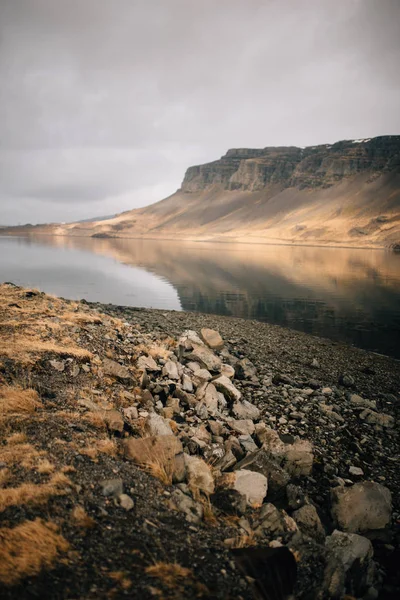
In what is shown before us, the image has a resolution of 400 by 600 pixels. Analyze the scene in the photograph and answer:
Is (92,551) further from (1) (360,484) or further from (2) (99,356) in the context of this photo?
(2) (99,356)

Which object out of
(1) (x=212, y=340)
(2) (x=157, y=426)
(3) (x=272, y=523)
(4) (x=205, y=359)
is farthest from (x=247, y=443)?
(1) (x=212, y=340)

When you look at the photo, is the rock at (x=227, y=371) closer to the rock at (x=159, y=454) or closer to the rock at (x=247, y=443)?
the rock at (x=247, y=443)

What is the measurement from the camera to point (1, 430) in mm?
6309

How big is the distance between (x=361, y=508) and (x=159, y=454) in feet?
13.4

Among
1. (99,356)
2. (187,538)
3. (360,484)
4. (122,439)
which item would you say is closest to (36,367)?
(99,356)

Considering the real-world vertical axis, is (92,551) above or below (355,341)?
above

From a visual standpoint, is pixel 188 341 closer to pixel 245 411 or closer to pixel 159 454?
pixel 245 411

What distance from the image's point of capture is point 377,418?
34.4 feet

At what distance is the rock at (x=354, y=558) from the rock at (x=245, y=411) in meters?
4.46

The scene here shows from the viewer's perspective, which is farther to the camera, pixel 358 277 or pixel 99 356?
pixel 358 277

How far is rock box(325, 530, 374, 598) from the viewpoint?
4.90 metres

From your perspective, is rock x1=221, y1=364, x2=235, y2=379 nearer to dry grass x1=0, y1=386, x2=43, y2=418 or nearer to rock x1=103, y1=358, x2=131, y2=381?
rock x1=103, y1=358, x2=131, y2=381

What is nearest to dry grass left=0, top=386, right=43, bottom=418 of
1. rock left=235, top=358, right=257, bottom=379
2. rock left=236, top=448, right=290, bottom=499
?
rock left=236, top=448, right=290, bottom=499

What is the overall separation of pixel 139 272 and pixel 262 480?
168 feet
